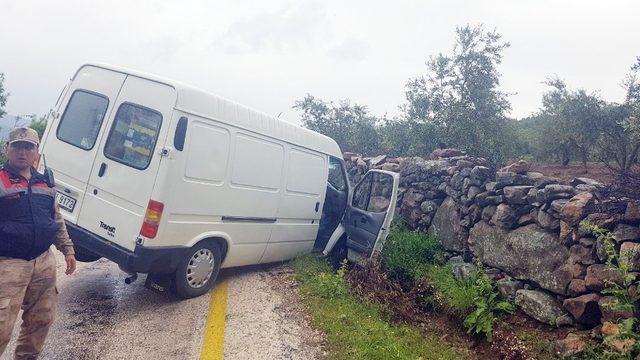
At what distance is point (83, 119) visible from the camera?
16.1 feet

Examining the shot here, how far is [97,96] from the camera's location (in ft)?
16.1

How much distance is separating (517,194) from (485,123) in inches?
233

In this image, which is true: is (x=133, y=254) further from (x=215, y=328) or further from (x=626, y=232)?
(x=626, y=232)

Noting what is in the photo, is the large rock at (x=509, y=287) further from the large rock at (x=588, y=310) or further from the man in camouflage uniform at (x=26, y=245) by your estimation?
the man in camouflage uniform at (x=26, y=245)

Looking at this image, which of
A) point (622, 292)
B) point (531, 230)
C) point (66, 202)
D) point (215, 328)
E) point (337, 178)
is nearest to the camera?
point (622, 292)

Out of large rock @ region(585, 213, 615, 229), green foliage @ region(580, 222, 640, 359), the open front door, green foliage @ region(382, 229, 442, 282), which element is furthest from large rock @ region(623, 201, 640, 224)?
the open front door

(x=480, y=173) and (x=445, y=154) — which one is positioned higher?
(x=445, y=154)

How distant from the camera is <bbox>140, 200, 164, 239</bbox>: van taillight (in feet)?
14.5

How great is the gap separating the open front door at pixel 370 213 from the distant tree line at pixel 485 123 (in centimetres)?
260

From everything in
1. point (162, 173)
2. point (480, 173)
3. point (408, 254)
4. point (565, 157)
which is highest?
point (565, 157)

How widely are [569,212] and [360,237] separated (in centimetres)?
309

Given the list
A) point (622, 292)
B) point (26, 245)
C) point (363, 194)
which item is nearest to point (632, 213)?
point (622, 292)

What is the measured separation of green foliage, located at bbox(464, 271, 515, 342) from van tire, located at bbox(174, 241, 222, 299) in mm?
3150

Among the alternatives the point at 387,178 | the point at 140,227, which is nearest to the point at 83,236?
the point at 140,227
